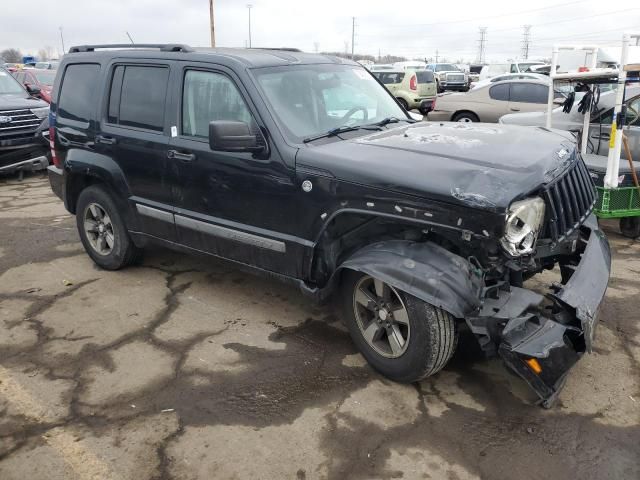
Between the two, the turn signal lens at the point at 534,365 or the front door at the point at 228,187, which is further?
the front door at the point at 228,187

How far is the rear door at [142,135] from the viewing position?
4336mm

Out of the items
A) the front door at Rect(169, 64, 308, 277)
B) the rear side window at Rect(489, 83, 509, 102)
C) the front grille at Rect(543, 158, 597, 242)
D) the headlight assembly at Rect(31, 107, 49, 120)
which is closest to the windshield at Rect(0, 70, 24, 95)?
the headlight assembly at Rect(31, 107, 49, 120)

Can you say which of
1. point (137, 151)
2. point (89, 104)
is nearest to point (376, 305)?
point (137, 151)

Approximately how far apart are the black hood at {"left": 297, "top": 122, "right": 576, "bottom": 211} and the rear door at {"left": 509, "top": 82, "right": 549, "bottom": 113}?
9.29 metres

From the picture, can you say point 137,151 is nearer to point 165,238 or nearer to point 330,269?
point 165,238

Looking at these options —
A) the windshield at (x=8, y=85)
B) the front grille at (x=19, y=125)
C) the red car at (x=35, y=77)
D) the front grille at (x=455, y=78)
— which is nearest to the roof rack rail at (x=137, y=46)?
the front grille at (x=19, y=125)

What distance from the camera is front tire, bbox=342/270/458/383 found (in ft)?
10.1

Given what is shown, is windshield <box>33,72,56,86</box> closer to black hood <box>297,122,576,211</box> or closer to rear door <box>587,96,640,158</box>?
rear door <box>587,96,640,158</box>

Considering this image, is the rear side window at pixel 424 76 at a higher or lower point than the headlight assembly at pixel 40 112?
higher

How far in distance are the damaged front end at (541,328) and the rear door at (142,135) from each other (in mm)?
→ 2624

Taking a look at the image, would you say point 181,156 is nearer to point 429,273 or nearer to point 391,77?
point 429,273

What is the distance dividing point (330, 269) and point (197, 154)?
4.40 feet

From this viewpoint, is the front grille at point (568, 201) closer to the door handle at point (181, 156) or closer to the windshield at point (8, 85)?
the door handle at point (181, 156)

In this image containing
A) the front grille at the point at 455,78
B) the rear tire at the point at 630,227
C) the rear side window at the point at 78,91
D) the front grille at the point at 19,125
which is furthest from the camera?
the front grille at the point at 455,78
